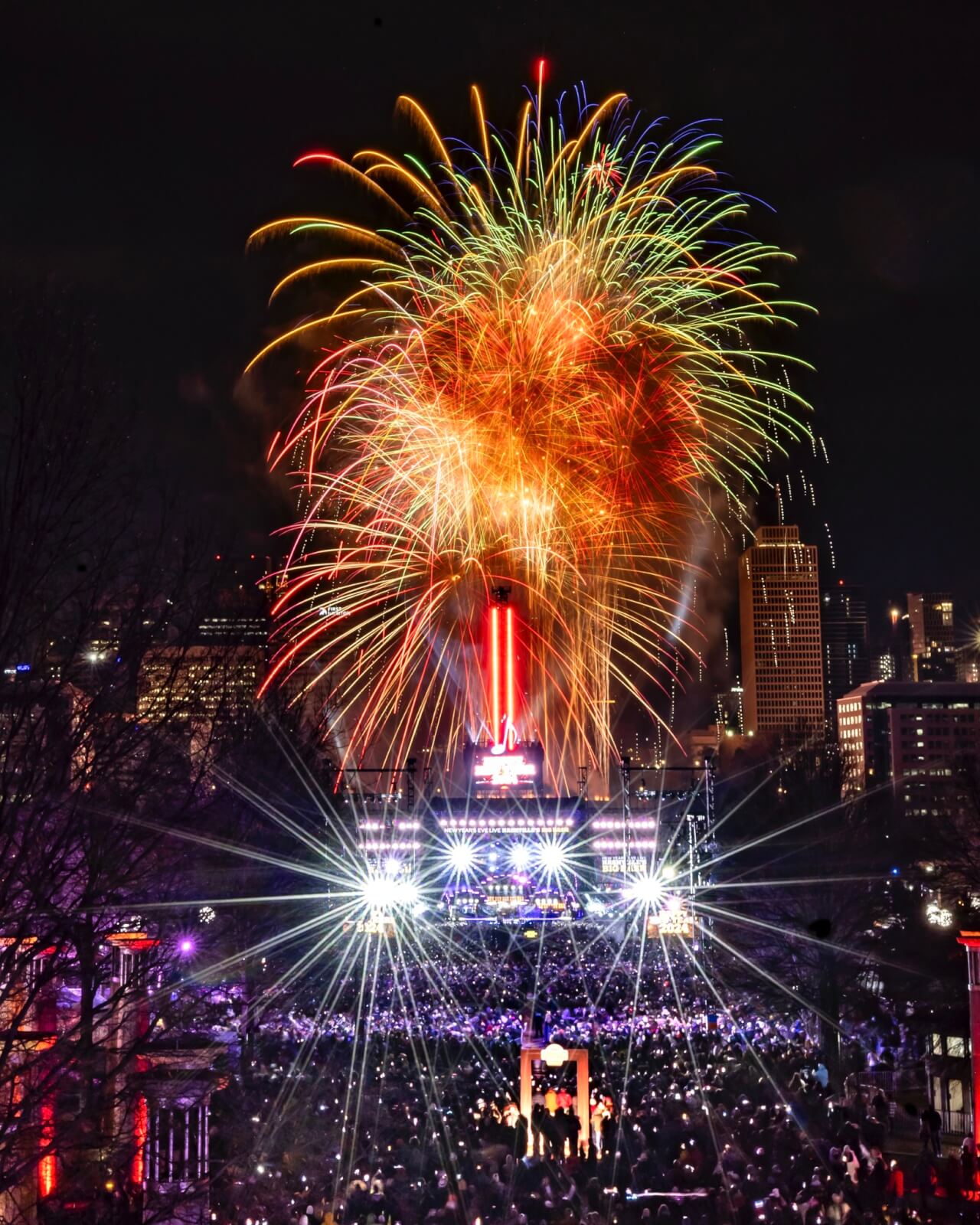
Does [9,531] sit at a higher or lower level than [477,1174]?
higher

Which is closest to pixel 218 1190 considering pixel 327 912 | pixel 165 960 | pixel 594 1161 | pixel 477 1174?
pixel 477 1174

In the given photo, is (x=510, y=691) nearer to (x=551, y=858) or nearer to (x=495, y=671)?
(x=495, y=671)

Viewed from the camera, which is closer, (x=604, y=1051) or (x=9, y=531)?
(x=9, y=531)

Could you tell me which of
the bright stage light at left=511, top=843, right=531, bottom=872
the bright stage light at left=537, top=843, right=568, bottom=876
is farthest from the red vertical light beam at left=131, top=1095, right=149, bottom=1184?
the bright stage light at left=537, top=843, right=568, bottom=876

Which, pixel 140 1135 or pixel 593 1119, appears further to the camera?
pixel 593 1119

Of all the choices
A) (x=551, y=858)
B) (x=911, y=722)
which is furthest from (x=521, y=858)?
(x=911, y=722)

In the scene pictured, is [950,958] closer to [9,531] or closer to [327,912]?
[327,912]

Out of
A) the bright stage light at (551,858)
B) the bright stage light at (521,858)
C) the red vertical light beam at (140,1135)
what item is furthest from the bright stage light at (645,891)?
the red vertical light beam at (140,1135)
